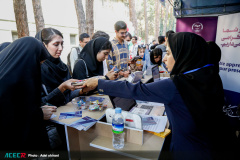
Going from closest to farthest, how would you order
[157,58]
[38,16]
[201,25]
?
[157,58]
[201,25]
[38,16]

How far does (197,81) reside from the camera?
3.79ft

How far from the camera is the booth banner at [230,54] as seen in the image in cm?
350

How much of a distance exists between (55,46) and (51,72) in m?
0.35

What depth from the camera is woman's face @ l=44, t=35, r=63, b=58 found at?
2.03m

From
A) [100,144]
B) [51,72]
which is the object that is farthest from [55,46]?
[100,144]

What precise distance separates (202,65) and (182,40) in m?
0.26

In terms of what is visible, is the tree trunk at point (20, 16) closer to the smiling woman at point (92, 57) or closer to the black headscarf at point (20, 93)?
the smiling woman at point (92, 57)

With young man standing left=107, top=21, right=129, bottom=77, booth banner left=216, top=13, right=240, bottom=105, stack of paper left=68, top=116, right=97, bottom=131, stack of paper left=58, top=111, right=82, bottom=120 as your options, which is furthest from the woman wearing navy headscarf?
booth banner left=216, top=13, right=240, bottom=105

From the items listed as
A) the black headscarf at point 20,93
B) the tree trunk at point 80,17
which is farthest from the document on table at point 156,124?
the tree trunk at point 80,17

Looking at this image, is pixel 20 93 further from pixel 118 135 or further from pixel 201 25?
pixel 201 25

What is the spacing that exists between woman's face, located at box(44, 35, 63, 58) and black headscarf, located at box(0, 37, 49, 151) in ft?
2.44

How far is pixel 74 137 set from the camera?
171 cm

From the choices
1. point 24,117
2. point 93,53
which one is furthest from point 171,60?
point 93,53

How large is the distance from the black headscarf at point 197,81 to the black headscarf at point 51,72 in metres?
1.55
